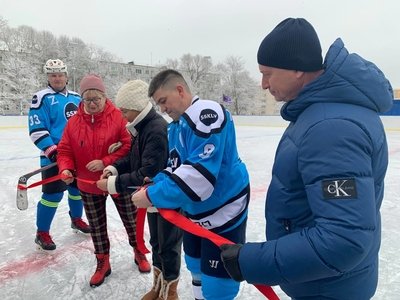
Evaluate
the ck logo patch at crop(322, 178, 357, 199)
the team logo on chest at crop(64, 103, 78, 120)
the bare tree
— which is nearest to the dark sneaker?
the team logo on chest at crop(64, 103, 78, 120)

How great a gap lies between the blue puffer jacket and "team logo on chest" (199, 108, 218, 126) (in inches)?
21.0

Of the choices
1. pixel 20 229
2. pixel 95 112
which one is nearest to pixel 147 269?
pixel 95 112

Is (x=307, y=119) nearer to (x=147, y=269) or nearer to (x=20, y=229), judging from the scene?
(x=147, y=269)

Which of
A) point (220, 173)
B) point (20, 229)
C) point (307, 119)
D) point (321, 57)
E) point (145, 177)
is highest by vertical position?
point (321, 57)

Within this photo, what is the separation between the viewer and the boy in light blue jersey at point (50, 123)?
3096 mm

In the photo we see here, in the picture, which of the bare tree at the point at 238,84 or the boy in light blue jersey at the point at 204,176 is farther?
the bare tree at the point at 238,84

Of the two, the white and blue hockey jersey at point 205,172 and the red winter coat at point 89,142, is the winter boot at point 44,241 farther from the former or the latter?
the white and blue hockey jersey at point 205,172

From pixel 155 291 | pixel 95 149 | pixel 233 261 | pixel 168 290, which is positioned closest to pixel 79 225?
pixel 95 149

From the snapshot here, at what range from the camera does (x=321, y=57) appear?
987 mm

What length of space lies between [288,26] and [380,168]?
1.56ft

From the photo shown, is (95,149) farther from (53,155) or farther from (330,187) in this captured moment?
(330,187)

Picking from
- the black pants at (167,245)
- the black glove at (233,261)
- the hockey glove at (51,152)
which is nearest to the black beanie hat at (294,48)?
the black glove at (233,261)

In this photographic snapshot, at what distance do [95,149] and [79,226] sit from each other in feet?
4.71

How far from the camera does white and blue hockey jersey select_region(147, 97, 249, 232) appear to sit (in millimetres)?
1474
